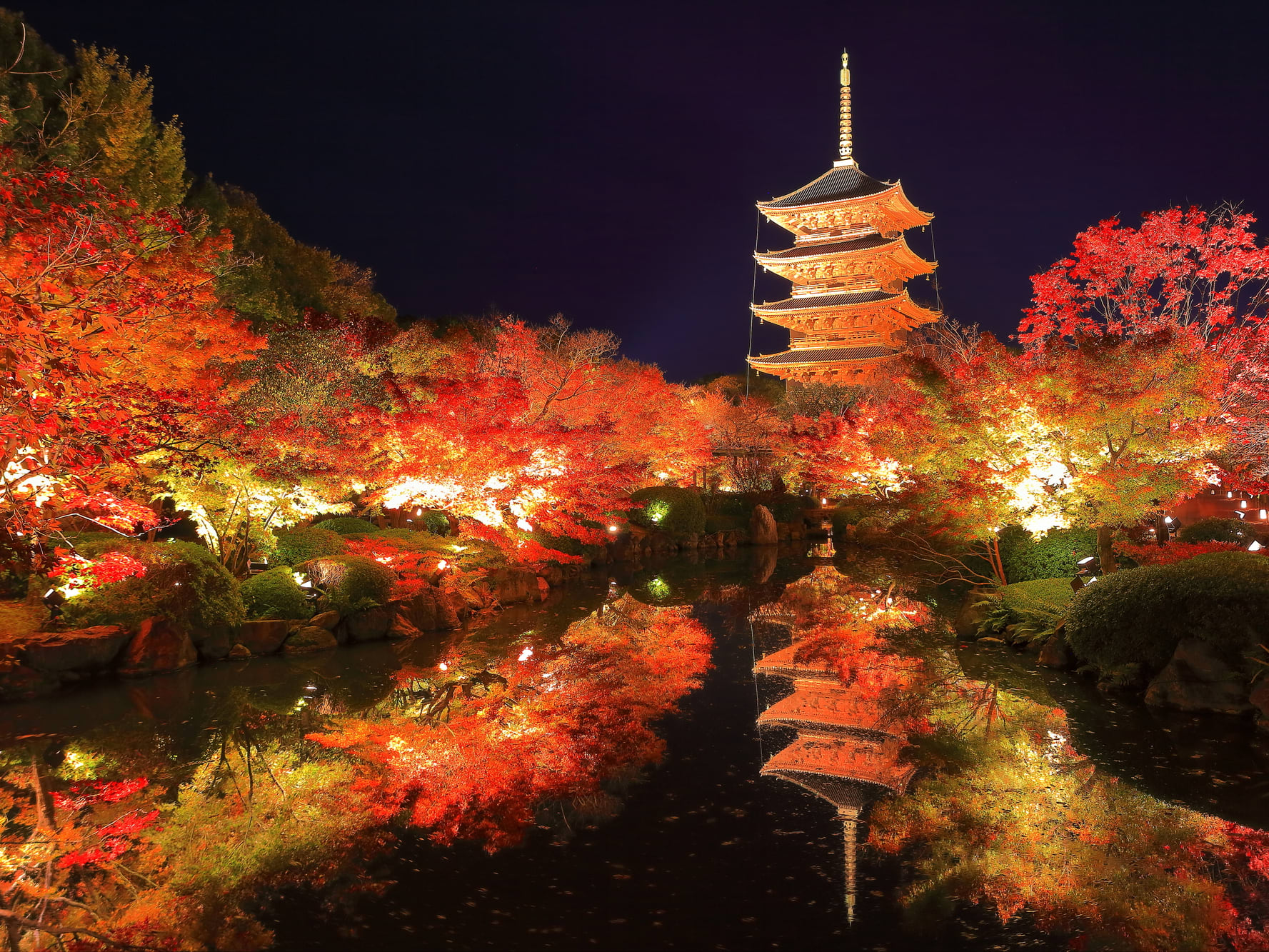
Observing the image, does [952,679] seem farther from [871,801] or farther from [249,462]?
[249,462]

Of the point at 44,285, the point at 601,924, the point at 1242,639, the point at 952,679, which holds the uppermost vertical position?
the point at 44,285

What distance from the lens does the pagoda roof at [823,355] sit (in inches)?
1496

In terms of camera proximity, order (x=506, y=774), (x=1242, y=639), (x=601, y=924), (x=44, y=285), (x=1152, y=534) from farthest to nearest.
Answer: (x=1152, y=534), (x=1242, y=639), (x=44, y=285), (x=506, y=774), (x=601, y=924)

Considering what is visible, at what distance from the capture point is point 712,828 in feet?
19.9

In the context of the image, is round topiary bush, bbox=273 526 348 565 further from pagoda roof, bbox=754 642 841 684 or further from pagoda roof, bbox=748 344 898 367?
pagoda roof, bbox=748 344 898 367

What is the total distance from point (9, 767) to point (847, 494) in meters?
24.1

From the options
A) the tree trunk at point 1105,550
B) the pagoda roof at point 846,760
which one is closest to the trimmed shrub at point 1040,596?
the tree trunk at point 1105,550

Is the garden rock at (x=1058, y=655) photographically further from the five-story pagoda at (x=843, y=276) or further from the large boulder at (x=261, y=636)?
the five-story pagoda at (x=843, y=276)

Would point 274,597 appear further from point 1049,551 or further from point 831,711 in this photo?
point 1049,551

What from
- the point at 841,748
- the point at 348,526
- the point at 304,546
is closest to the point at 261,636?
the point at 304,546

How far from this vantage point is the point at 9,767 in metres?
7.18

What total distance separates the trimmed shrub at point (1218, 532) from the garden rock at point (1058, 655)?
5.45 meters

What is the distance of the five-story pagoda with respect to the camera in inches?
1517

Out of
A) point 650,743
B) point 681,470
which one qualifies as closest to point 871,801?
point 650,743
